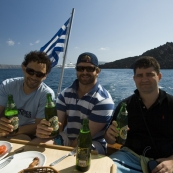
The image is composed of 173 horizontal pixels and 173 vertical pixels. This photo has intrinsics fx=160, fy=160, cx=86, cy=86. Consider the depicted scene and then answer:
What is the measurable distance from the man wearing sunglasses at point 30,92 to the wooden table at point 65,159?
0.84 metres

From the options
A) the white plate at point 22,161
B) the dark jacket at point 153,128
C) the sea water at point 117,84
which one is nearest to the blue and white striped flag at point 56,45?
the dark jacket at point 153,128

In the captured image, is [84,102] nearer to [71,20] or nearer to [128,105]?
[128,105]

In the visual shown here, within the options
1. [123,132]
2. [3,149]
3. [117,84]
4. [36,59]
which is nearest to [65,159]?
[3,149]

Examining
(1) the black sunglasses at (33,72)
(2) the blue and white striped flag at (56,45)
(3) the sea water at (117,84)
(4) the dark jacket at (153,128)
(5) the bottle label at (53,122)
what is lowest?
(3) the sea water at (117,84)

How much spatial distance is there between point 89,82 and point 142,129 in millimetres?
886

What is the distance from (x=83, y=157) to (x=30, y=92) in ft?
5.35

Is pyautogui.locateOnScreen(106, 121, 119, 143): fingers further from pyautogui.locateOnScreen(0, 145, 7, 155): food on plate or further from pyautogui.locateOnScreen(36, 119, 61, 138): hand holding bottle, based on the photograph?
pyautogui.locateOnScreen(0, 145, 7, 155): food on plate

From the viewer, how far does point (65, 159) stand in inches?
48.3

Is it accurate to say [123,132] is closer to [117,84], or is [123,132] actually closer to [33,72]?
[33,72]

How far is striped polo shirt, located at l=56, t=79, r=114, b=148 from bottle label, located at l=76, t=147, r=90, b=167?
78 cm

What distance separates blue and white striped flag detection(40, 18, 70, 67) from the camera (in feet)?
14.6

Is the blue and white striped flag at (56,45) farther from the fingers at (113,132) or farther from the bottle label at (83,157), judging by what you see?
the bottle label at (83,157)

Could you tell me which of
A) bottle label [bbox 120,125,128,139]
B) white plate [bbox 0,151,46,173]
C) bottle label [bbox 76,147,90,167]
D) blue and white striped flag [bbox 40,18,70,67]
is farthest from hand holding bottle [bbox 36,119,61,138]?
blue and white striped flag [bbox 40,18,70,67]

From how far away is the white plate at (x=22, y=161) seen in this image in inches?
43.6
